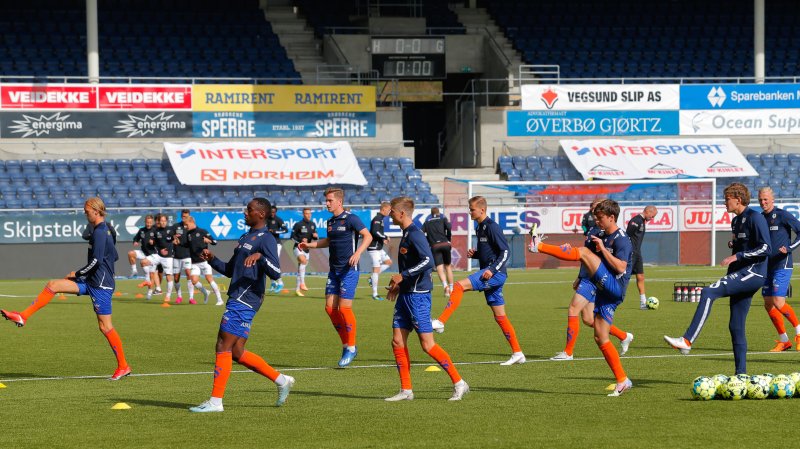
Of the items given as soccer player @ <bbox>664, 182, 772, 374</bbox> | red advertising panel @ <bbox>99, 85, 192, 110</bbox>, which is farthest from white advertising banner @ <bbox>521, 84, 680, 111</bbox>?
soccer player @ <bbox>664, 182, 772, 374</bbox>

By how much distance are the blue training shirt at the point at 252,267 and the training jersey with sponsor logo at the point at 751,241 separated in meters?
5.08

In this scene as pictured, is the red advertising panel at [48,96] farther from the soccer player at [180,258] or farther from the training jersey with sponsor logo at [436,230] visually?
the training jersey with sponsor logo at [436,230]

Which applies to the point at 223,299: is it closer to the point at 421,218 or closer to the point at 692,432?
the point at 421,218

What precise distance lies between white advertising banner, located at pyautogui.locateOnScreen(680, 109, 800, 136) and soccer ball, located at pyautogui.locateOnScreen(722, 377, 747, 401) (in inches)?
1430

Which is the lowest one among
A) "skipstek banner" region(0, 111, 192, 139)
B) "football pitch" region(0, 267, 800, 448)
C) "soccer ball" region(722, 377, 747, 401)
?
"football pitch" region(0, 267, 800, 448)

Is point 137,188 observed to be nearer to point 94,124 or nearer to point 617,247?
point 94,124

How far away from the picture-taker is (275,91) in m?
44.7

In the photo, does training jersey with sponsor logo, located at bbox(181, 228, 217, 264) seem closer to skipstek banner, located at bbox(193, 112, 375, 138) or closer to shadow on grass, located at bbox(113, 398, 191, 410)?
shadow on grass, located at bbox(113, 398, 191, 410)

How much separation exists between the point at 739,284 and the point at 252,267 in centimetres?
521

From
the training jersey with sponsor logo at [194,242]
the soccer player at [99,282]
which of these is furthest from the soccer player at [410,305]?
the training jersey with sponsor logo at [194,242]

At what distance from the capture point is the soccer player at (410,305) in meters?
12.1

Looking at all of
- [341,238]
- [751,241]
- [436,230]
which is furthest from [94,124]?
[751,241]

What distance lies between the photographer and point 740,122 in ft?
155

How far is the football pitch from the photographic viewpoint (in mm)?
10070
